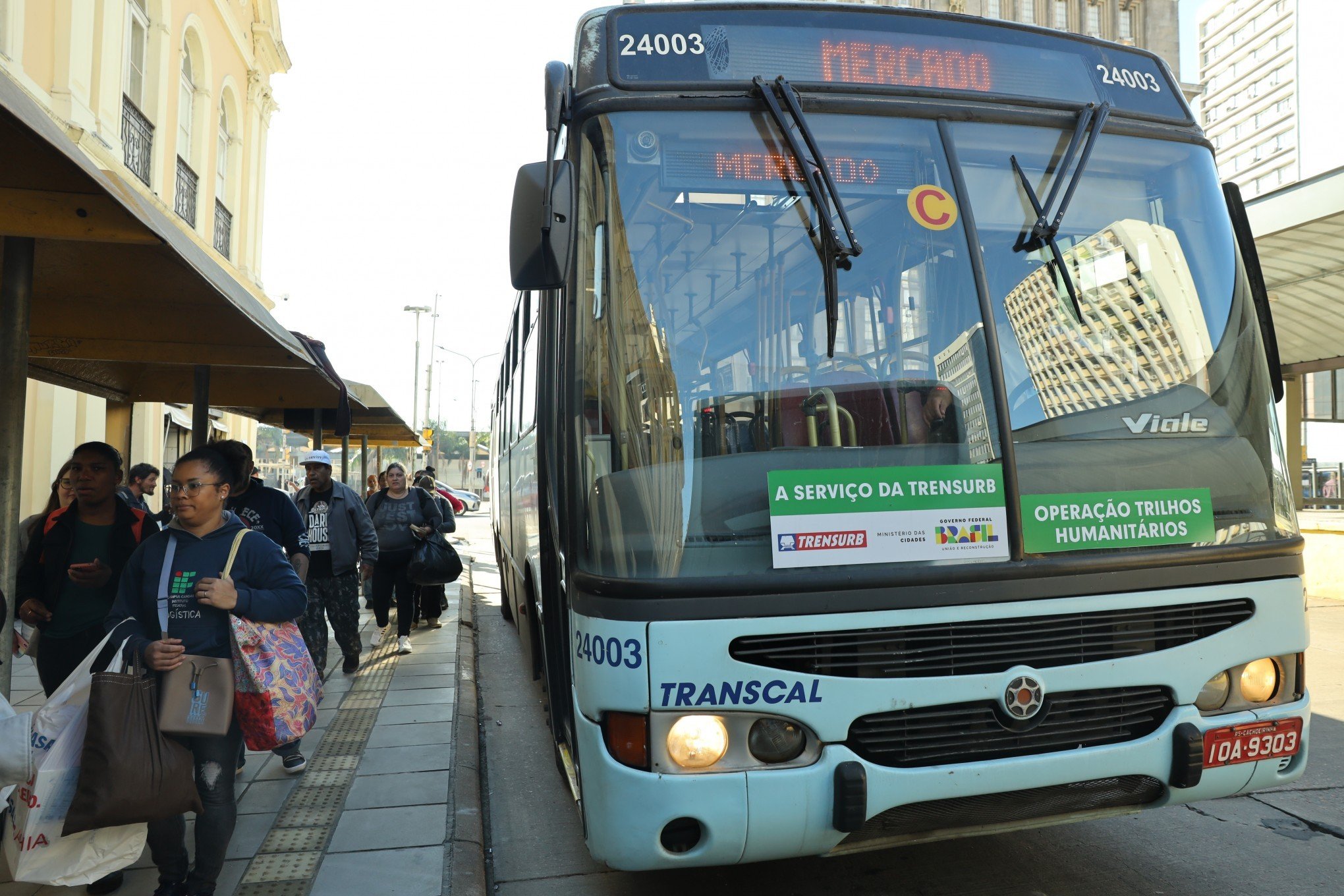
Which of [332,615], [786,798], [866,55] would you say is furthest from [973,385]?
[332,615]

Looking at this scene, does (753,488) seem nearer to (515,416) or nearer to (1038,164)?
(1038,164)

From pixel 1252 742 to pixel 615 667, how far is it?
84.5 inches

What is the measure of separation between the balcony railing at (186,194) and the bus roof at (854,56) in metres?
14.5

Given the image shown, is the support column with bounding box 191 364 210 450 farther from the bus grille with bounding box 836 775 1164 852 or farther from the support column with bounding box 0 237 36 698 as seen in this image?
the bus grille with bounding box 836 775 1164 852

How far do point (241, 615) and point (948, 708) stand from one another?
248 cm

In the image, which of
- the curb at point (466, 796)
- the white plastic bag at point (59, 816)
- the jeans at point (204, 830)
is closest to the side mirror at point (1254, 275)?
the curb at point (466, 796)

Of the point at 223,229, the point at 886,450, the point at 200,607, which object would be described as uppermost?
the point at 223,229

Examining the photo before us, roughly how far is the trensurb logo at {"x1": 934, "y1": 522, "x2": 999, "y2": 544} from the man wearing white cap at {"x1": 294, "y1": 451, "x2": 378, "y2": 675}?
5.39 metres

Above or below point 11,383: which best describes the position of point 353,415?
above

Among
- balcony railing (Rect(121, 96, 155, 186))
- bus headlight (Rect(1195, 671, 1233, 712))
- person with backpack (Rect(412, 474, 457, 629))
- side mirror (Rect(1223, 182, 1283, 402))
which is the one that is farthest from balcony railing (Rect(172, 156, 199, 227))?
bus headlight (Rect(1195, 671, 1233, 712))

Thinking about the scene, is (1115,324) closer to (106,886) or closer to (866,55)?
(866,55)

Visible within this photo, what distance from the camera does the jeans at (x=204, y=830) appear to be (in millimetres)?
3617

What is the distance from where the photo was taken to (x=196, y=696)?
11.5ft

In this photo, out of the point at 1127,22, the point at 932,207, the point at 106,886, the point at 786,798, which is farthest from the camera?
the point at 1127,22
